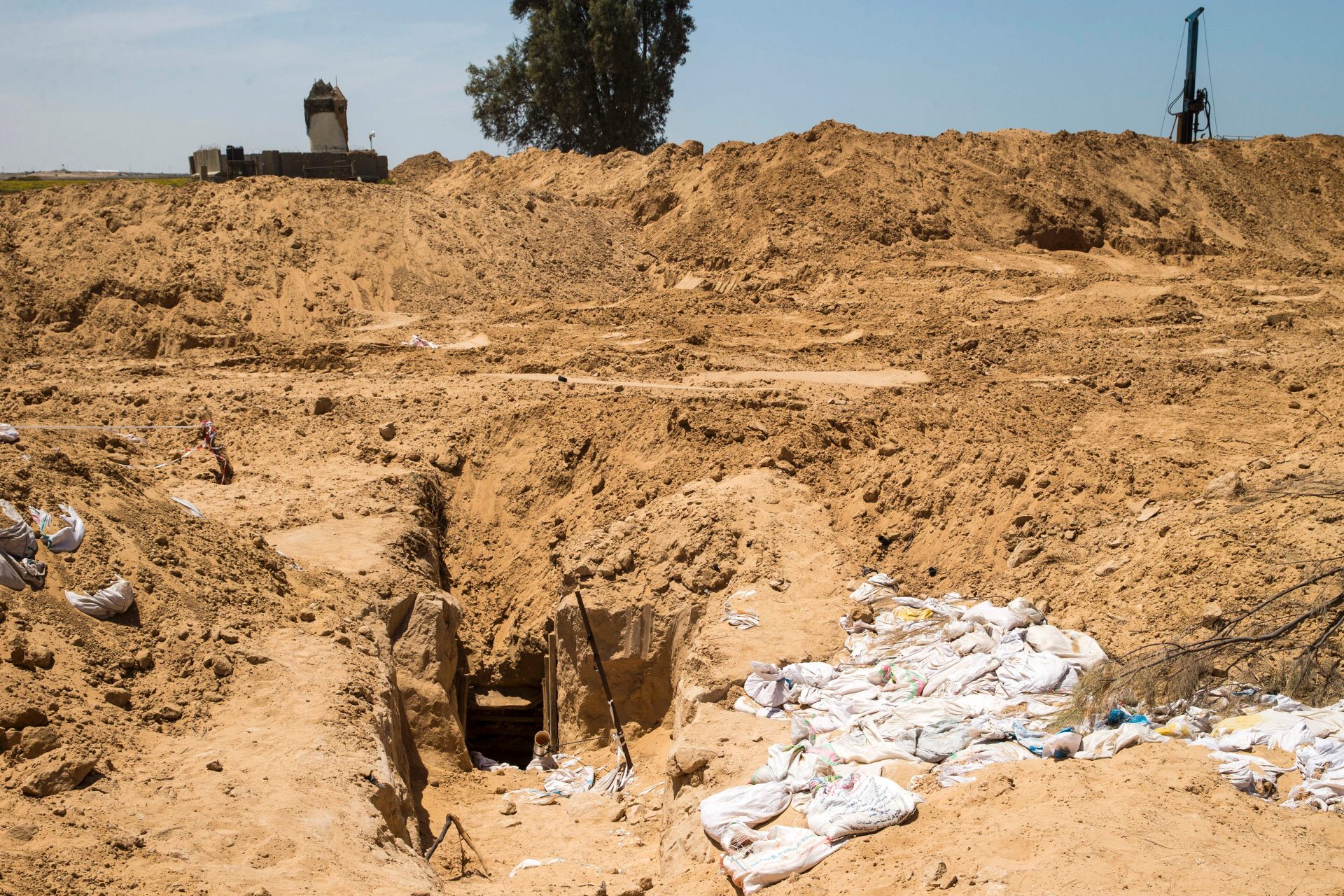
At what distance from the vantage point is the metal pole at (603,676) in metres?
10.2

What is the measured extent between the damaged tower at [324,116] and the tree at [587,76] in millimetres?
4535

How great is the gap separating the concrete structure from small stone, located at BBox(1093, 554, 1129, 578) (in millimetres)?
23765

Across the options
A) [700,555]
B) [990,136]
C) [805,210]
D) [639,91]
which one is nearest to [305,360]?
[700,555]

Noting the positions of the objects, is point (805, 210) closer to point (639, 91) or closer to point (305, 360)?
point (305, 360)

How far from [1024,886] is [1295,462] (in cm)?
534

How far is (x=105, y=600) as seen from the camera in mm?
7582

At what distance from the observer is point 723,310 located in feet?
62.7

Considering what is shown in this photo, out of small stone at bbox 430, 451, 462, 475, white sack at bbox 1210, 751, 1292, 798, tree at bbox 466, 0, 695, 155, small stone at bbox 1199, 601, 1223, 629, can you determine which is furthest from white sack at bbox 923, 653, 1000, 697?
tree at bbox 466, 0, 695, 155

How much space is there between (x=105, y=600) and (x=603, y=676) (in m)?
4.32

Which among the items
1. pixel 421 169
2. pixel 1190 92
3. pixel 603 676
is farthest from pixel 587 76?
pixel 603 676

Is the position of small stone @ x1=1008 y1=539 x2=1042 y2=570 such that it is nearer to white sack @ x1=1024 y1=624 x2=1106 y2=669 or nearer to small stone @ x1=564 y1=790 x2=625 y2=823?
white sack @ x1=1024 y1=624 x2=1106 y2=669

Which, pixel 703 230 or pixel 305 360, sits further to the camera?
pixel 703 230

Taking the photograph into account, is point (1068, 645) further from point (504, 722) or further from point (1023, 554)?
point (504, 722)

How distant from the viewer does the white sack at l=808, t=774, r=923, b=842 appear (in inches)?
238
